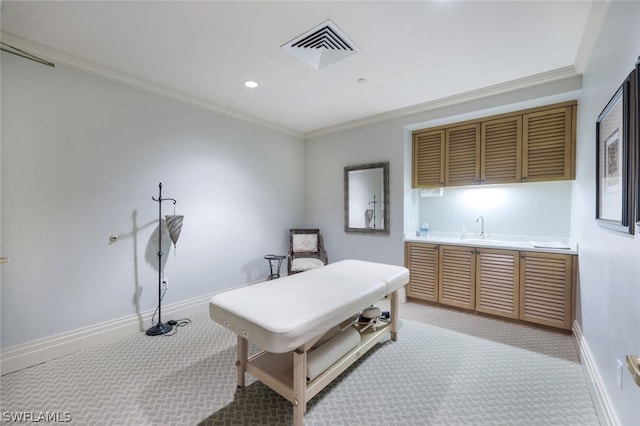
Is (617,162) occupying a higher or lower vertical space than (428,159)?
lower

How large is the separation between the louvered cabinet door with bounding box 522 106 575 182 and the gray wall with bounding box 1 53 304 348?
3.49 meters

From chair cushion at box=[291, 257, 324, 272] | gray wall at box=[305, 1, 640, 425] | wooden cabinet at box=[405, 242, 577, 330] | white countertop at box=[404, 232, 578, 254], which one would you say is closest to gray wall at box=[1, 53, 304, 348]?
chair cushion at box=[291, 257, 324, 272]

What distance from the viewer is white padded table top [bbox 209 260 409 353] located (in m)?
1.41

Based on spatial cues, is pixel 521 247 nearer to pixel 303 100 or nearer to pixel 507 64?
pixel 507 64

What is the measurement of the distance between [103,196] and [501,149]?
434 centimetres

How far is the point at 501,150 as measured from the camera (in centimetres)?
315

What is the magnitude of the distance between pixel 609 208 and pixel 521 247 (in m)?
1.46

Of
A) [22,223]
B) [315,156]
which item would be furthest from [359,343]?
[315,156]

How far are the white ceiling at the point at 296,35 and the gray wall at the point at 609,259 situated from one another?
43 centimetres

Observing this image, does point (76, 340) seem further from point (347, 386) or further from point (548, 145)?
point (548, 145)

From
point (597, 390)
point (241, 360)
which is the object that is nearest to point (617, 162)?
point (597, 390)

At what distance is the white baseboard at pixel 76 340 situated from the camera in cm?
208

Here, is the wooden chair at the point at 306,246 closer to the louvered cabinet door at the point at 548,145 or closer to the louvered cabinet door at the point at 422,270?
the louvered cabinet door at the point at 422,270

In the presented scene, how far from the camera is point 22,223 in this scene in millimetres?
2131
